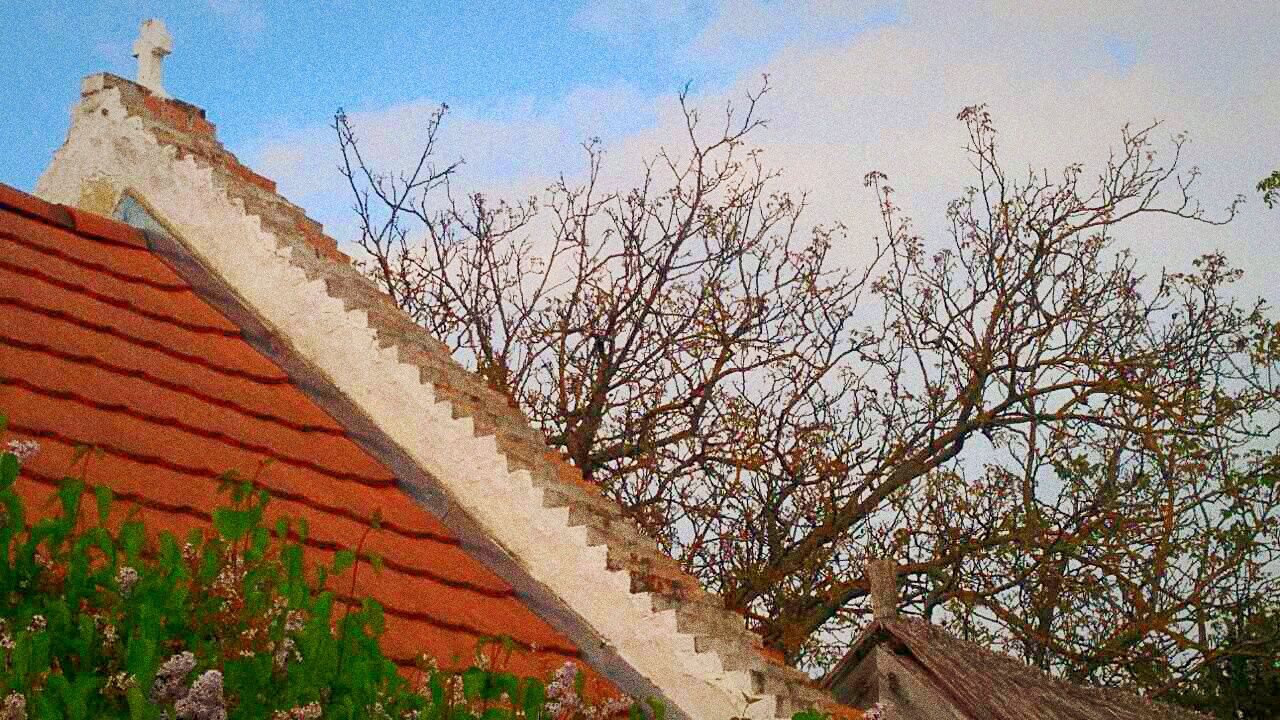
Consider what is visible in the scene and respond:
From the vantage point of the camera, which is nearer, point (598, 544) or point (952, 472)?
point (598, 544)

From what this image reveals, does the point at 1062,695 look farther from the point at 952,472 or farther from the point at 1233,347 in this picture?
the point at 1233,347

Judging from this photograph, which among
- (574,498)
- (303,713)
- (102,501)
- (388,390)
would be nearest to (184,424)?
(388,390)

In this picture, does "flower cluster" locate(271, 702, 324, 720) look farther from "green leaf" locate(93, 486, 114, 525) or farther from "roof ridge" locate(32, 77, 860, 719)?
"roof ridge" locate(32, 77, 860, 719)

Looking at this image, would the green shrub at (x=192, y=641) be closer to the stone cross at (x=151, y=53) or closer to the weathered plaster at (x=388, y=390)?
the weathered plaster at (x=388, y=390)

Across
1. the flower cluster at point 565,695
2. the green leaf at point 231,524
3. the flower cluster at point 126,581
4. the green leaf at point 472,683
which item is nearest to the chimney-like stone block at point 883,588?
the flower cluster at point 565,695

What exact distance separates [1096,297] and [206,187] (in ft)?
33.1

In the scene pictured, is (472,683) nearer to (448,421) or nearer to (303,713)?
(303,713)

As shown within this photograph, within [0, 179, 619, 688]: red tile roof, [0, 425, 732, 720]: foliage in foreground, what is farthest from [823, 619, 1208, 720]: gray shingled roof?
[0, 425, 732, 720]: foliage in foreground

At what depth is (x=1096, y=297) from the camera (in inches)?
582

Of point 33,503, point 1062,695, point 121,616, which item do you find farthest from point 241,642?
point 1062,695

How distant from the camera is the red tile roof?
4.89 m

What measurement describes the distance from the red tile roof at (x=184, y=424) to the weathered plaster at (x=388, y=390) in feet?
0.80

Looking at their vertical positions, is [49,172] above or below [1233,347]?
below

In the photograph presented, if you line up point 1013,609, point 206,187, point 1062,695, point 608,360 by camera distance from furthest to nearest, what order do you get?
point 608,360 → point 1013,609 → point 1062,695 → point 206,187
